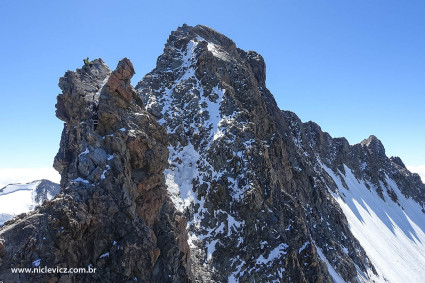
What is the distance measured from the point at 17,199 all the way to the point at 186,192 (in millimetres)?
88079

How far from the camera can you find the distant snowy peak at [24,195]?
288 ft

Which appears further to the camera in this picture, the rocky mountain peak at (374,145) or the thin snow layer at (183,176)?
the rocky mountain peak at (374,145)

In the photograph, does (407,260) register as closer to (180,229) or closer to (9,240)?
(180,229)

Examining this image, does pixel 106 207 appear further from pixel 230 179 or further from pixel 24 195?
pixel 24 195

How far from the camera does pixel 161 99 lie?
51562mm

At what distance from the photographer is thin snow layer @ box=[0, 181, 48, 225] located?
84062 millimetres

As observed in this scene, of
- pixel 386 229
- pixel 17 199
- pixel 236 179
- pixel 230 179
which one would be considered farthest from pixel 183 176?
pixel 386 229

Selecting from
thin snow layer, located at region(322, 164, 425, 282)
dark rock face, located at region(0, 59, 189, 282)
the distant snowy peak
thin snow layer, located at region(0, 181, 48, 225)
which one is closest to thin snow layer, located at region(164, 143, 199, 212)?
dark rock face, located at region(0, 59, 189, 282)

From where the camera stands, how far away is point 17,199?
96.2m

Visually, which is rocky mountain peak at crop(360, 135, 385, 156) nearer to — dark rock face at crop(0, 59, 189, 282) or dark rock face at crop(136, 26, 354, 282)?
dark rock face at crop(136, 26, 354, 282)

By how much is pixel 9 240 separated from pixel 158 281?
9.88 metres

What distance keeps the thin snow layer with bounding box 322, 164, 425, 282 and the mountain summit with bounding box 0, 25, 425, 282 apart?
85 cm

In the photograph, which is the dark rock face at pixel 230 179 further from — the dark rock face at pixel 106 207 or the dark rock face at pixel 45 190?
the dark rock face at pixel 45 190

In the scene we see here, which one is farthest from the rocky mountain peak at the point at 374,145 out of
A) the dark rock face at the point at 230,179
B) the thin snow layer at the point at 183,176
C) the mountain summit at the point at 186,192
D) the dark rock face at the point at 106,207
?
the dark rock face at the point at 106,207
